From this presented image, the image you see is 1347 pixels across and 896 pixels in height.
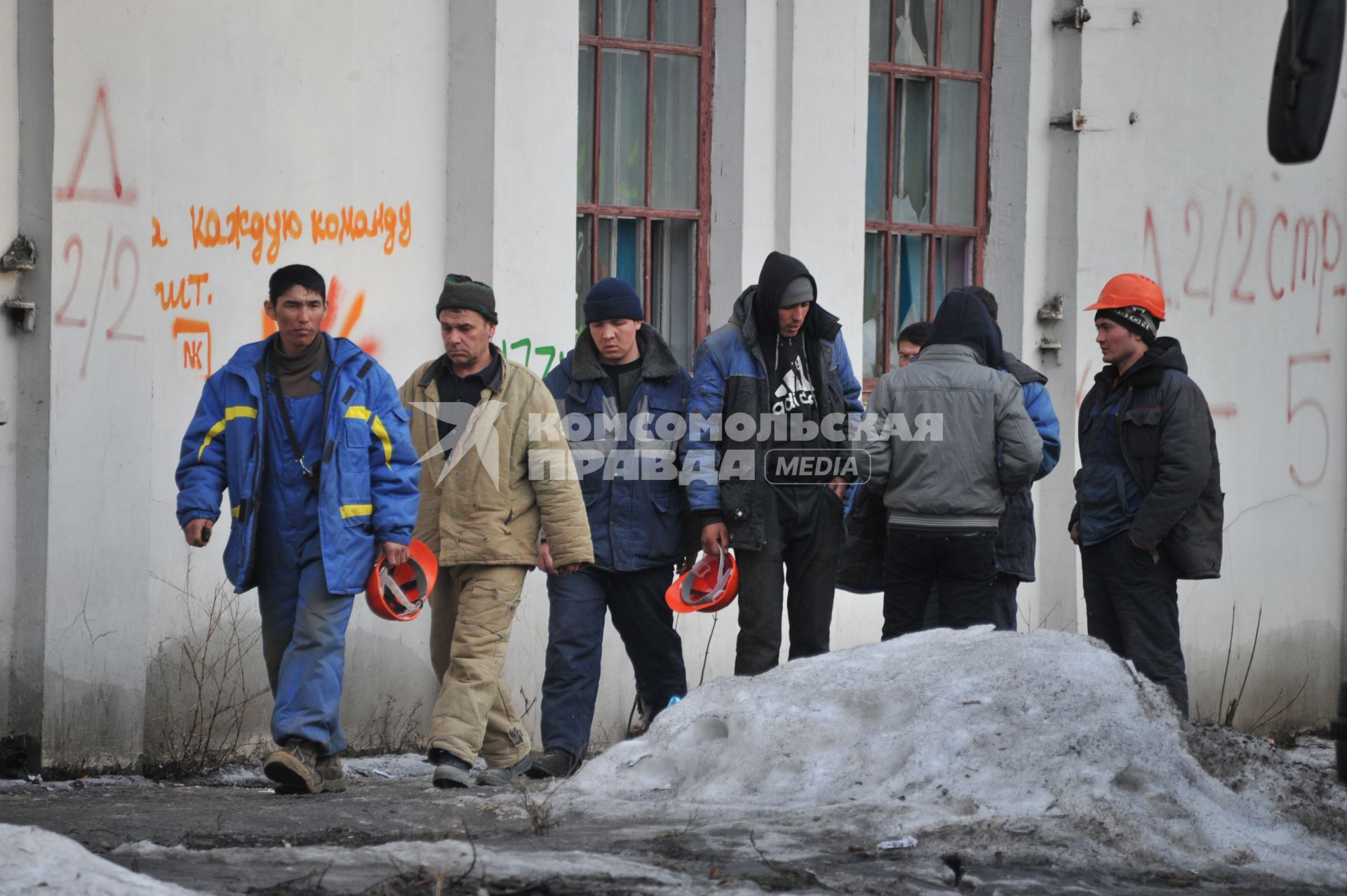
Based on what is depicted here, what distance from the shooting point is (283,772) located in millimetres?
5969

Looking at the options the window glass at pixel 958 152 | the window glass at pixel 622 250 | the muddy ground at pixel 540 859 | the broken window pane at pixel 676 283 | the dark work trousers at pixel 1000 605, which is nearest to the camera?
the muddy ground at pixel 540 859

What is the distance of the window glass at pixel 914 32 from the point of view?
29.7 feet

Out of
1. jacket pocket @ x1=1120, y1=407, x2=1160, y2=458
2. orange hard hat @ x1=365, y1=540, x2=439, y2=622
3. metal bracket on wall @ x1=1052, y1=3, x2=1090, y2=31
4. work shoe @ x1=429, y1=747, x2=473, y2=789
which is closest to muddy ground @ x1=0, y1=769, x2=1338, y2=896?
work shoe @ x1=429, y1=747, x2=473, y2=789

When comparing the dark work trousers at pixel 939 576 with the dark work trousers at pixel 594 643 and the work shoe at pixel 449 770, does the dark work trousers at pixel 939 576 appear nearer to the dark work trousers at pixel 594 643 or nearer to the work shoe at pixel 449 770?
the dark work trousers at pixel 594 643

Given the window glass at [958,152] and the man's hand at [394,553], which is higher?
the window glass at [958,152]

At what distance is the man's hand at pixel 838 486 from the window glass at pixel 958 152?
8.68 ft

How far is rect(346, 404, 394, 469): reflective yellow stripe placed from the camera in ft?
20.1

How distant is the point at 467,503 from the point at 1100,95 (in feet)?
14.3

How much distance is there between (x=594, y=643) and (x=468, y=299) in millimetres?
1411

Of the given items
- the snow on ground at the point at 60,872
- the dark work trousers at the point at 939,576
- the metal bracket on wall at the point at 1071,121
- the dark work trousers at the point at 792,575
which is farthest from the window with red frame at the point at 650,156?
the snow on ground at the point at 60,872

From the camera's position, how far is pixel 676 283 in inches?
338

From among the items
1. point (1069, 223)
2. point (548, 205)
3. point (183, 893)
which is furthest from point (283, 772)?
point (1069, 223)

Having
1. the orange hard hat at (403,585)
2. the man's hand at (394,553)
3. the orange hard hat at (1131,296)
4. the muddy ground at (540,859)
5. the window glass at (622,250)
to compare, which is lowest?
the muddy ground at (540,859)

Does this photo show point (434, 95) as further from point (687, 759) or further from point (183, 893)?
point (183, 893)
